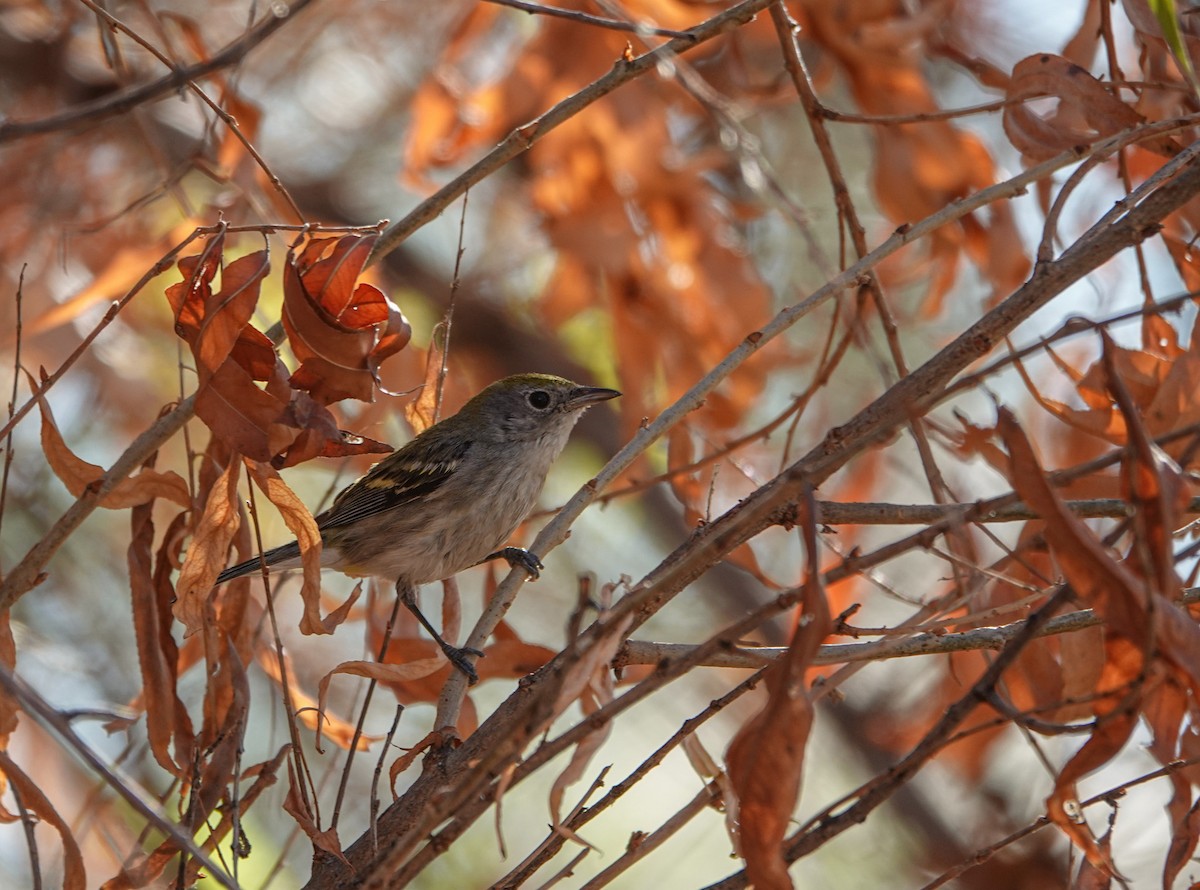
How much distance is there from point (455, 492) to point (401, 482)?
31cm

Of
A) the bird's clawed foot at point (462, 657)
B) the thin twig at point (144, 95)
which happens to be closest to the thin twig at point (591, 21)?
the thin twig at point (144, 95)

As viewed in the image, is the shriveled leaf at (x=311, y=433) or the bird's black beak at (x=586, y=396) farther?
the bird's black beak at (x=586, y=396)

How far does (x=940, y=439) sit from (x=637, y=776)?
2003 millimetres

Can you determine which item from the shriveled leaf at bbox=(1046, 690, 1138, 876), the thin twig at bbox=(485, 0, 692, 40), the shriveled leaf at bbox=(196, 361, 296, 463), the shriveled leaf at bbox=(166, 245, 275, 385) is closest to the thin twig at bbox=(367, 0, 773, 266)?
the thin twig at bbox=(485, 0, 692, 40)

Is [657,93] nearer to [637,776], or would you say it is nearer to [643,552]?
[643,552]

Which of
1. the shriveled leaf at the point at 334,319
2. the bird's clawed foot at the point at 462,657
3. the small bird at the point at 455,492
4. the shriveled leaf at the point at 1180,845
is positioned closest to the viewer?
the shriveled leaf at the point at 1180,845

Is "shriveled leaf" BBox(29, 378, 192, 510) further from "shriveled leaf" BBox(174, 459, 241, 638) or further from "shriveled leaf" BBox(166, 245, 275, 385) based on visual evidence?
"shriveled leaf" BBox(166, 245, 275, 385)

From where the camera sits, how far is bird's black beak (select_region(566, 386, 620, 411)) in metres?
5.09

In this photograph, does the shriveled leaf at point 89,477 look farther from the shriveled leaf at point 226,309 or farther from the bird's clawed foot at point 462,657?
the bird's clawed foot at point 462,657

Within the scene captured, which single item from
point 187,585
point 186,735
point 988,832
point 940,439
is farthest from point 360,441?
point 988,832

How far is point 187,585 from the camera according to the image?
270cm

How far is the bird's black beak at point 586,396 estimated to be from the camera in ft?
16.7

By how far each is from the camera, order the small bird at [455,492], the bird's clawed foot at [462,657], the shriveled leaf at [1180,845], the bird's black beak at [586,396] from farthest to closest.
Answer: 1. the bird's black beak at [586,396]
2. the small bird at [455,492]
3. the bird's clawed foot at [462,657]
4. the shriveled leaf at [1180,845]

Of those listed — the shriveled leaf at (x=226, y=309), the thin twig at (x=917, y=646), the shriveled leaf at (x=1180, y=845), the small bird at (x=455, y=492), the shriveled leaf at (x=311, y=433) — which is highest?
the small bird at (x=455, y=492)
